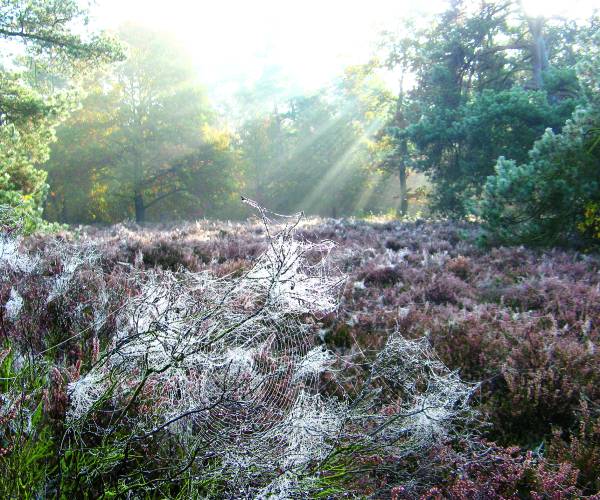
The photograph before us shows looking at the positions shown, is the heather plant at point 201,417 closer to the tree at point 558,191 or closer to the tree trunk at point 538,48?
the tree at point 558,191

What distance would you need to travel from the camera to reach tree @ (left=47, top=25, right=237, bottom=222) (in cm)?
2639

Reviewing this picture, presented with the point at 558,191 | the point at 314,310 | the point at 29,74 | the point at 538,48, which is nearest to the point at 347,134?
the point at 538,48

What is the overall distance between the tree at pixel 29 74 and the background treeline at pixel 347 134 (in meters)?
0.05

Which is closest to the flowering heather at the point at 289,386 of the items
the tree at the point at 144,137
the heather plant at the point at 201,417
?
the heather plant at the point at 201,417

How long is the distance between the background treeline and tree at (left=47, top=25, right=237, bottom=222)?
82mm

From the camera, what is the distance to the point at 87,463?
6.34 feet

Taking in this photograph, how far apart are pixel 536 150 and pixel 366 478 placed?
8.67 meters

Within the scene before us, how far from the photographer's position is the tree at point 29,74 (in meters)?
10.3

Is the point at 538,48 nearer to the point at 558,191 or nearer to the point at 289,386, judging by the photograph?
the point at 558,191

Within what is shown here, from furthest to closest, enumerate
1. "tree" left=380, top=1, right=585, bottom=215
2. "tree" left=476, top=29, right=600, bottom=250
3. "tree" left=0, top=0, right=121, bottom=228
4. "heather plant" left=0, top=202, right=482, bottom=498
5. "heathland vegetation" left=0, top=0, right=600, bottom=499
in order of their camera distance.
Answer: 1. "tree" left=380, top=1, right=585, bottom=215
2. "tree" left=0, top=0, right=121, bottom=228
3. "tree" left=476, top=29, right=600, bottom=250
4. "heathland vegetation" left=0, top=0, right=600, bottom=499
5. "heather plant" left=0, top=202, right=482, bottom=498

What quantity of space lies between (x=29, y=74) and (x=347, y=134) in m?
25.0

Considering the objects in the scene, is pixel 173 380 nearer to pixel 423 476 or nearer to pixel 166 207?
pixel 423 476

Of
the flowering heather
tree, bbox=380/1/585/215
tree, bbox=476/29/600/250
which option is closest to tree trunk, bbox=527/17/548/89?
tree, bbox=380/1/585/215

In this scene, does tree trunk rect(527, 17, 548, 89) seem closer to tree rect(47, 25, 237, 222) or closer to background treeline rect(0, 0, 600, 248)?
background treeline rect(0, 0, 600, 248)
